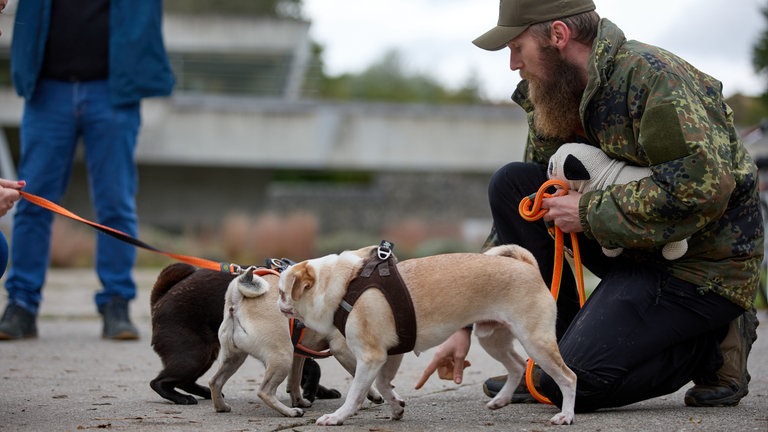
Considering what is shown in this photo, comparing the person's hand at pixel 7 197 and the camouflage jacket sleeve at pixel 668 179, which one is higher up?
the camouflage jacket sleeve at pixel 668 179

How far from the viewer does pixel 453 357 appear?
425 cm

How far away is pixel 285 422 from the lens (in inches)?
146

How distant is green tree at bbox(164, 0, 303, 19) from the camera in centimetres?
3465

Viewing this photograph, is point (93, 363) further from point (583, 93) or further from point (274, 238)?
point (274, 238)

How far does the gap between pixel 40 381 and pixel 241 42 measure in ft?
78.8

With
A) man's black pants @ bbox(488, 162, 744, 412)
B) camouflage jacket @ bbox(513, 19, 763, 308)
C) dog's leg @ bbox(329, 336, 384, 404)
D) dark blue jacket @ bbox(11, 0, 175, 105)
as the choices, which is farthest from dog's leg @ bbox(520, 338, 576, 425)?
dark blue jacket @ bbox(11, 0, 175, 105)

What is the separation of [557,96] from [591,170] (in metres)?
0.40

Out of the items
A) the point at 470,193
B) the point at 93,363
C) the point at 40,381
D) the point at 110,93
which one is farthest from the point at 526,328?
the point at 470,193

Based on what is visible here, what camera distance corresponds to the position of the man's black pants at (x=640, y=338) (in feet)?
12.9

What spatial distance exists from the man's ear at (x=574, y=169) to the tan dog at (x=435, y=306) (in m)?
0.53

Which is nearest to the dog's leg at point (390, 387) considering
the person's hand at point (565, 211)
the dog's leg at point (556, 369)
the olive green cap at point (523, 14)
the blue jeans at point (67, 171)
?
the dog's leg at point (556, 369)

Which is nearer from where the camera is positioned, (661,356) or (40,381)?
(661,356)

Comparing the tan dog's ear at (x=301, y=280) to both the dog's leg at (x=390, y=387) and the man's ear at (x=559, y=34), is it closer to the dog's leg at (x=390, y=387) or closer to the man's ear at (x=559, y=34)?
the dog's leg at (x=390, y=387)

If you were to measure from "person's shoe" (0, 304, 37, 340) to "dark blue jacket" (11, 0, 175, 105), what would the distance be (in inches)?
56.1
